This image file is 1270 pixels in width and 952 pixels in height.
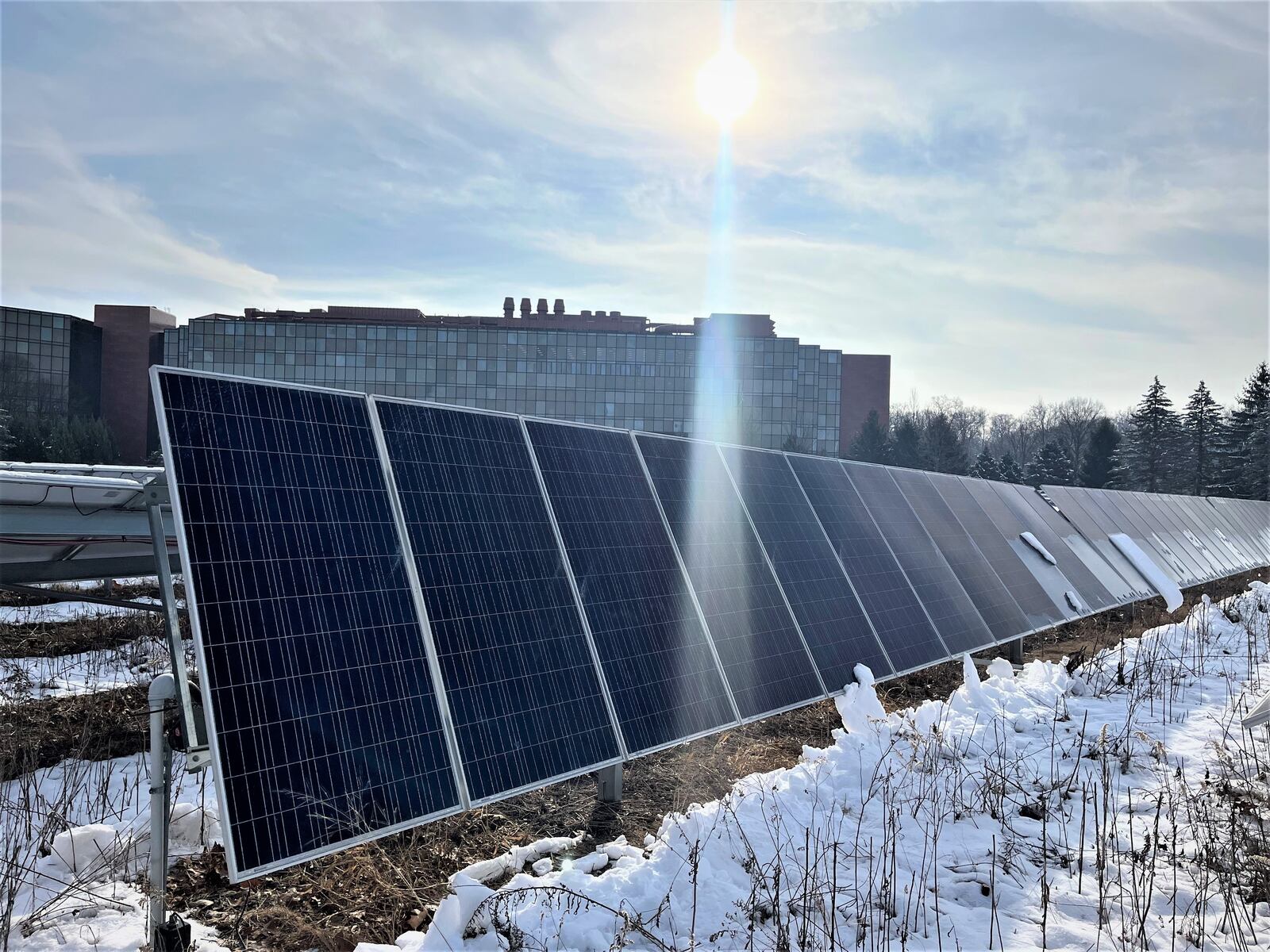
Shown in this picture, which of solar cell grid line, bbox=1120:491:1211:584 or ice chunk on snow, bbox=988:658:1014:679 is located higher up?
solar cell grid line, bbox=1120:491:1211:584

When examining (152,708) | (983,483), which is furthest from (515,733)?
(983,483)

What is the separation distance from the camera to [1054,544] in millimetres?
16391

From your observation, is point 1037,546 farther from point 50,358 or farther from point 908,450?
point 50,358

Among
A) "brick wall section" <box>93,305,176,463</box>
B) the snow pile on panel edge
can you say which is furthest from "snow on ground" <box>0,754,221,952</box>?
"brick wall section" <box>93,305,176,463</box>

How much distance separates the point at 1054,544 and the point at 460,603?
14.4 meters

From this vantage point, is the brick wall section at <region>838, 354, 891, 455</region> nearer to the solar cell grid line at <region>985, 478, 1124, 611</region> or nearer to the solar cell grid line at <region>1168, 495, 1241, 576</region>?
the solar cell grid line at <region>1168, 495, 1241, 576</region>

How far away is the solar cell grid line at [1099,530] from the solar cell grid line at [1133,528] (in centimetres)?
14

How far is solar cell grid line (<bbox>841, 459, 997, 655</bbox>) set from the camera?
1098cm

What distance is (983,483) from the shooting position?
688 inches

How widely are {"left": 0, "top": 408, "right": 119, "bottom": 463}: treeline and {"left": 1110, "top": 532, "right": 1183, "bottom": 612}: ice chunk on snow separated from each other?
186 feet

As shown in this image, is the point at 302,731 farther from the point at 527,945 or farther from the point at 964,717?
the point at 964,717

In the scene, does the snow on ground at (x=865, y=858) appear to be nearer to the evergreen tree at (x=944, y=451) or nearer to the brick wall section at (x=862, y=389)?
the evergreen tree at (x=944, y=451)

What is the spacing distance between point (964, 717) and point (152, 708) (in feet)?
25.3

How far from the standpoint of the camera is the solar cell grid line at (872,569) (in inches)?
384
